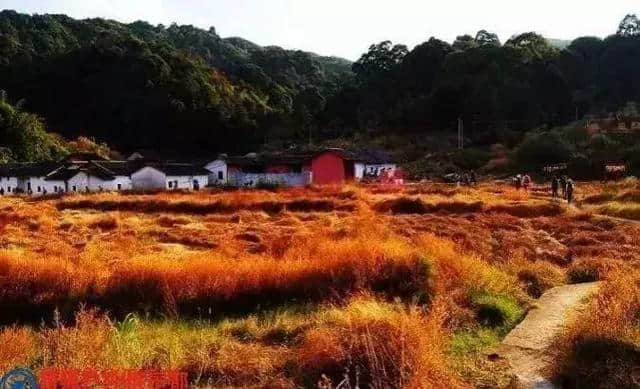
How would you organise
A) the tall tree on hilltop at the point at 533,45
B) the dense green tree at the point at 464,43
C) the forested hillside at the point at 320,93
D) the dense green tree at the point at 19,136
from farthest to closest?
the dense green tree at the point at 464,43, the tall tree on hilltop at the point at 533,45, the forested hillside at the point at 320,93, the dense green tree at the point at 19,136

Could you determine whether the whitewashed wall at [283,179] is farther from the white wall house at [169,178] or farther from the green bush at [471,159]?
the green bush at [471,159]

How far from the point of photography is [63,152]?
247 feet

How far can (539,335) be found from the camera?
9.23 metres

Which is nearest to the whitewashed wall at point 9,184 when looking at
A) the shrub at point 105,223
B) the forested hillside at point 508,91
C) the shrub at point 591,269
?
the shrub at point 105,223

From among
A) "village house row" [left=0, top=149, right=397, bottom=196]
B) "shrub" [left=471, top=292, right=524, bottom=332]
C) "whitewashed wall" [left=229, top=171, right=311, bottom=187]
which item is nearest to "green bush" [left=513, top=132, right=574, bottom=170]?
"village house row" [left=0, top=149, right=397, bottom=196]

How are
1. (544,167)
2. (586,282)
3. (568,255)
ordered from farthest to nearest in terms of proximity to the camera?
(544,167), (568,255), (586,282)

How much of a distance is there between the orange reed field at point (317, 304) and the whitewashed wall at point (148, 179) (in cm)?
3042

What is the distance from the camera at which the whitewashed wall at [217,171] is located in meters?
56.1

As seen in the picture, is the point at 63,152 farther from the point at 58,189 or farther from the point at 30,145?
the point at 58,189

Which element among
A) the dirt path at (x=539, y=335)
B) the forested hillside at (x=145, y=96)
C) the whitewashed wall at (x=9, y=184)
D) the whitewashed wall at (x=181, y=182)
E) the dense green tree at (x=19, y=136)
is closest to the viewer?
the dirt path at (x=539, y=335)

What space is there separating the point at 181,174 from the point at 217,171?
3501mm

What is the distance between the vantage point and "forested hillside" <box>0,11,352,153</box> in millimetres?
85125

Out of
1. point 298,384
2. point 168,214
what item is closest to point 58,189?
point 168,214

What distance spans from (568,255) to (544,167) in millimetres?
38315
